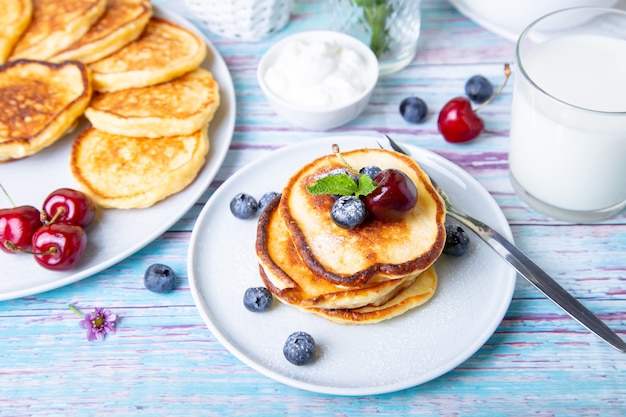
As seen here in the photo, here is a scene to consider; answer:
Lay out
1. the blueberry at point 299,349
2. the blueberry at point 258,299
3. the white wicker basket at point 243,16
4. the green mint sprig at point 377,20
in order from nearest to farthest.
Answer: the blueberry at point 299,349, the blueberry at point 258,299, the green mint sprig at point 377,20, the white wicker basket at point 243,16

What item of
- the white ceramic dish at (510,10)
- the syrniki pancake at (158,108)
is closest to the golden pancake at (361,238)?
the syrniki pancake at (158,108)

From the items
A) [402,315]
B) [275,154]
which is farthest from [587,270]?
[275,154]

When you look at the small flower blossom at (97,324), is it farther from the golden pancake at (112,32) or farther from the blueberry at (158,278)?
the golden pancake at (112,32)

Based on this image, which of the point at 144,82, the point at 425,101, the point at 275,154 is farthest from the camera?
the point at 425,101

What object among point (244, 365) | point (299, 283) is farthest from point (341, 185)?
point (244, 365)

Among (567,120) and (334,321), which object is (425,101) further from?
(334,321)

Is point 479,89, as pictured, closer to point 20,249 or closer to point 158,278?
point 158,278
